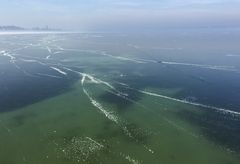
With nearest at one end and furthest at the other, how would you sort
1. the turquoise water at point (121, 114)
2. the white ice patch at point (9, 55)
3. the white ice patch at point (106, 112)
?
the turquoise water at point (121, 114), the white ice patch at point (106, 112), the white ice patch at point (9, 55)

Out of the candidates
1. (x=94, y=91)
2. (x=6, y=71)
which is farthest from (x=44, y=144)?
(x=6, y=71)

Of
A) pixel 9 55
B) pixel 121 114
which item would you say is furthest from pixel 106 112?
pixel 9 55

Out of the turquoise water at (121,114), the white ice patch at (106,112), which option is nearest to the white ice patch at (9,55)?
the turquoise water at (121,114)

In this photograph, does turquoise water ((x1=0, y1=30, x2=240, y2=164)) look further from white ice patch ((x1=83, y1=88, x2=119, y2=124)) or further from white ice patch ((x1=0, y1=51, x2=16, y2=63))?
white ice patch ((x1=0, y1=51, x2=16, y2=63))

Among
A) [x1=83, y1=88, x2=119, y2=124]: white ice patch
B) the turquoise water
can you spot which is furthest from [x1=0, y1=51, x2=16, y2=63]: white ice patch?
[x1=83, y1=88, x2=119, y2=124]: white ice patch

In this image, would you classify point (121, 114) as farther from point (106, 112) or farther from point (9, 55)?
point (9, 55)

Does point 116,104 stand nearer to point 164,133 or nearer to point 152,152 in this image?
point 164,133

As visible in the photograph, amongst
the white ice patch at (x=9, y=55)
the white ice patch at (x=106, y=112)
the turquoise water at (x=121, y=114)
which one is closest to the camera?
the turquoise water at (x=121, y=114)

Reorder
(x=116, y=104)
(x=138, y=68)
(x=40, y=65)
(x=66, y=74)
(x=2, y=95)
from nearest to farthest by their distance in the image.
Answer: (x=116, y=104) < (x=2, y=95) < (x=66, y=74) < (x=138, y=68) < (x=40, y=65)

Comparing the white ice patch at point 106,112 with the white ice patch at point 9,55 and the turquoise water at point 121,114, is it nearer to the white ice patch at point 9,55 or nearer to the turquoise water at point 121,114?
the turquoise water at point 121,114
